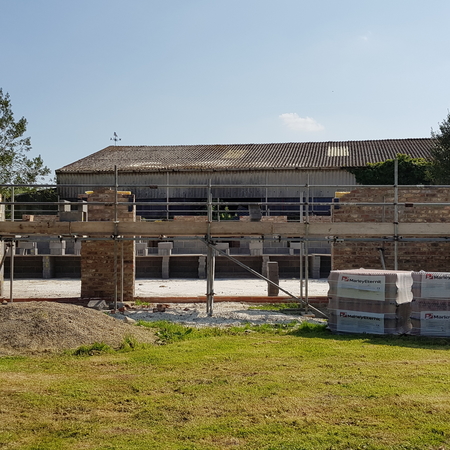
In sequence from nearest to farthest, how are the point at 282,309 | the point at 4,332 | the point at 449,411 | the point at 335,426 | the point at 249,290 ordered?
1. the point at 335,426
2. the point at 449,411
3. the point at 4,332
4. the point at 282,309
5. the point at 249,290

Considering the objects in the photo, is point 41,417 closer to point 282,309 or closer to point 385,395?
point 385,395

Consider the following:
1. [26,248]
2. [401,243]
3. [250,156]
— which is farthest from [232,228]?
[250,156]

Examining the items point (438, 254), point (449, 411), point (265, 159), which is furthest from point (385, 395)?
point (265, 159)

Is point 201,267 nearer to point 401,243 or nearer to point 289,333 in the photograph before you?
point 401,243

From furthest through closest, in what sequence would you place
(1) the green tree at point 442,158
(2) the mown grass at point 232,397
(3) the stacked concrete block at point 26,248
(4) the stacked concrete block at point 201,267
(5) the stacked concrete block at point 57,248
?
(1) the green tree at point 442,158
(3) the stacked concrete block at point 26,248
(5) the stacked concrete block at point 57,248
(4) the stacked concrete block at point 201,267
(2) the mown grass at point 232,397

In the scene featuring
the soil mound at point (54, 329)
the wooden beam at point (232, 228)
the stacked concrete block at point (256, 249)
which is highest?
the wooden beam at point (232, 228)

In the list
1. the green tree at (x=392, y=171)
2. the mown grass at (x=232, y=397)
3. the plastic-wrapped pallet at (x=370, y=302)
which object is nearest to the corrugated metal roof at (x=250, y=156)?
the green tree at (x=392, y=171)

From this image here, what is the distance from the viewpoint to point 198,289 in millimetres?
17609

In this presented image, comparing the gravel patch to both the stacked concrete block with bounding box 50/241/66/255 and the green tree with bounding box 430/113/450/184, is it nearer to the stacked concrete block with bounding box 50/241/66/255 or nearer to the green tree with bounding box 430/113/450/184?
the stacked concrete block with bounding box 50/241/66/255

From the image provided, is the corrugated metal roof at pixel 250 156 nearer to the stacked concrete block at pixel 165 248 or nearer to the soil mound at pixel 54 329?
the stacked concrete block at pixel 165 248

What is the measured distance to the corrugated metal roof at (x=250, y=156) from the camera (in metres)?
36.2

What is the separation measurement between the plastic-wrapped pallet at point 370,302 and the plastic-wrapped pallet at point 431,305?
21cm

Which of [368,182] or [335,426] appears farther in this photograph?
[368,182]

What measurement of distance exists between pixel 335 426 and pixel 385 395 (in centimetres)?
108
